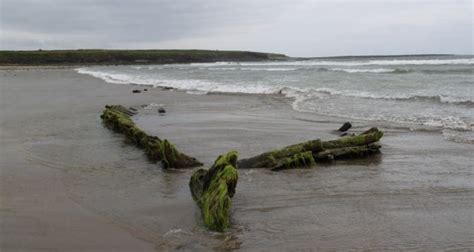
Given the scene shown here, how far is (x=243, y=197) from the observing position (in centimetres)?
692

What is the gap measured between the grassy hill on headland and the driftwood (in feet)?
363

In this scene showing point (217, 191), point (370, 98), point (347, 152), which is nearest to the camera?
point (217, 191)

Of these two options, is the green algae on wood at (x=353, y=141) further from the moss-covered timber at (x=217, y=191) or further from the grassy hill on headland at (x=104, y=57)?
the grassy hill on headland at (x=104, y=57)

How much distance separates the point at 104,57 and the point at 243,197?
130 metres

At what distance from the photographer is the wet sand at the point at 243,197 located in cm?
529

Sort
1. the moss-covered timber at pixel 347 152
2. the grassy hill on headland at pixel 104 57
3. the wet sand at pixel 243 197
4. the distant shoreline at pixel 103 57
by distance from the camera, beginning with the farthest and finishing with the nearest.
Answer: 1. the grassy hill on headland at pixel 104 57
2. the distant shoreline at pixel 103 57
3. the moss-covered timber at pixel 347 152
4. the wet sand at pixel 243 197

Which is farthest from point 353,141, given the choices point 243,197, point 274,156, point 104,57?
point 104,57

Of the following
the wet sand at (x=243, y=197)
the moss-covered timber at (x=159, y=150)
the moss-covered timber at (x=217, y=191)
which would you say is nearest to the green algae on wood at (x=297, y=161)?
the wet sand at (x=243, y=197)

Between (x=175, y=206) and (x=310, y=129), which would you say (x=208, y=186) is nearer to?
(x=175, y=206)

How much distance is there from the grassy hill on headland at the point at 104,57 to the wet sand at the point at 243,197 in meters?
108

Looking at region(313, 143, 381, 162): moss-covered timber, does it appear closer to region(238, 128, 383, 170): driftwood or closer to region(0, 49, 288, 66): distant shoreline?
region(238, 128, 383, 170): driftwood

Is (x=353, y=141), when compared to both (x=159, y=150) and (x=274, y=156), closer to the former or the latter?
(x=274, y=156)

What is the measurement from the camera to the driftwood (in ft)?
28.7

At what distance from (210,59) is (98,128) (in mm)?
140859
